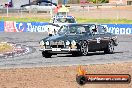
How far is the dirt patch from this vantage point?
1544cm

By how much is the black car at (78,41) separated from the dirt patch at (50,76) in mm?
3159

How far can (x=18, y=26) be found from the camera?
4781 cm

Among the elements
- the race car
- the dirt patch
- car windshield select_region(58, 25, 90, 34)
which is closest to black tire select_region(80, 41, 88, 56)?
car windshield select_region(58, 25, 90, 34)

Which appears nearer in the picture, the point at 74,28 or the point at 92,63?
the point at 92,63

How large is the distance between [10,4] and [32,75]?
72496 millimetres

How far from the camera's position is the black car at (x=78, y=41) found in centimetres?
2289

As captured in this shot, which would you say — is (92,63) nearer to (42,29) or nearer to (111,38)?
(111,38)

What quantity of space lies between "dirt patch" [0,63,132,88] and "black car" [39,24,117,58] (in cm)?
316

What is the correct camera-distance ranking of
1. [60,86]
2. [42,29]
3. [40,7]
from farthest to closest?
[40,7] < [42,29] < [60,86]

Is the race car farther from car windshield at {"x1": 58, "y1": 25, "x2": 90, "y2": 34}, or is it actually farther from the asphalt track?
car windshield at {"x1": 58, "y1": 25, "x2": 90, "y2": 34}

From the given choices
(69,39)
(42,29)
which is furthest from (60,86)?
(42,29)

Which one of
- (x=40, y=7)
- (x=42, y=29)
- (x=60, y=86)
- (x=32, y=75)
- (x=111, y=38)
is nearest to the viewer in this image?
(x=60, y=86)

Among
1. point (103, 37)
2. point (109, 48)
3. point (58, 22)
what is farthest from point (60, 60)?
point (58, 22)

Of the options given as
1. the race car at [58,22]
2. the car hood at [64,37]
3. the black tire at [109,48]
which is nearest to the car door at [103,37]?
the black tire at [109,48]
